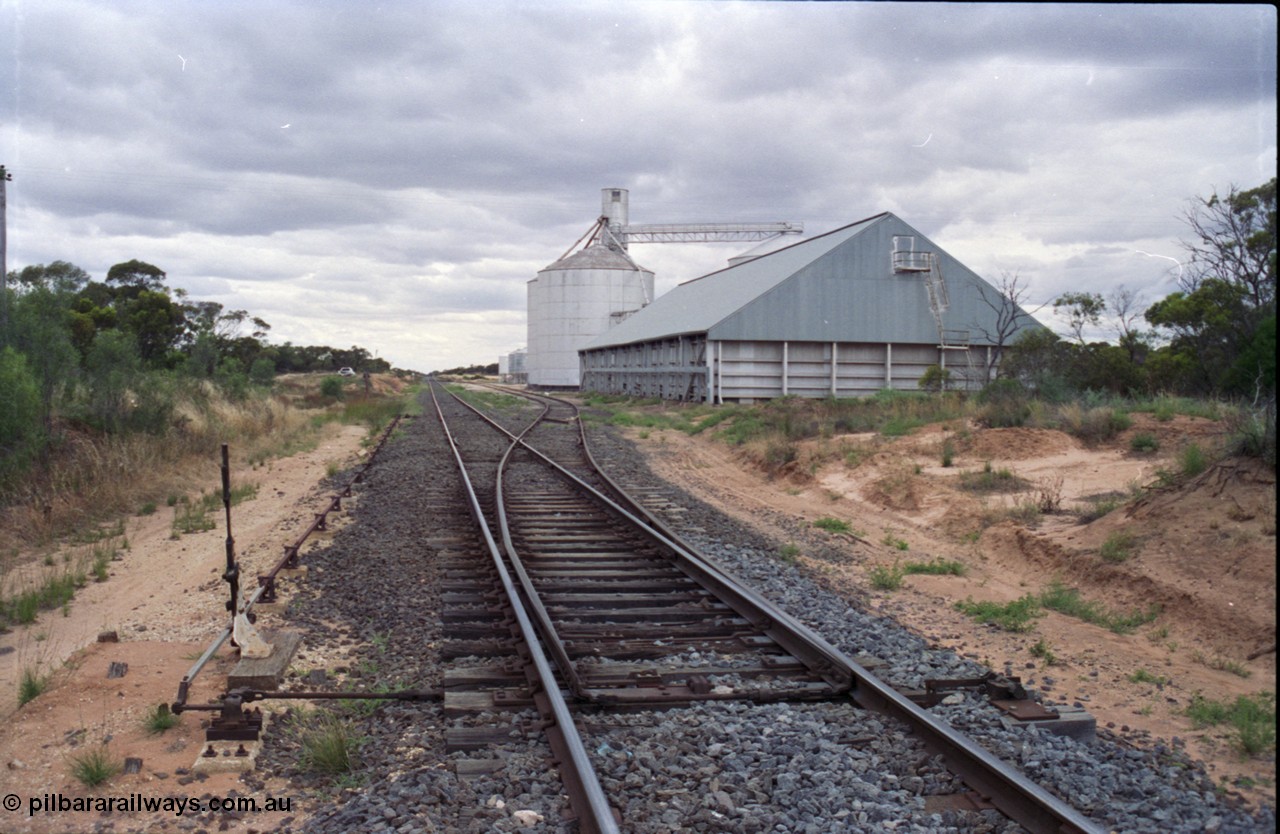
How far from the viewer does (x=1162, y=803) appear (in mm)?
4406

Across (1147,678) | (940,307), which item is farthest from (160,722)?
(940,307)

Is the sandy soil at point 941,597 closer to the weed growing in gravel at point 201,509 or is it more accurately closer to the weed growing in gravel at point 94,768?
the weed growing in gravel at point 94,768

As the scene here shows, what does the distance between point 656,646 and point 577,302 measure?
6152 cm

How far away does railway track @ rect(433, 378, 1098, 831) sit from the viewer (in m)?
4.52

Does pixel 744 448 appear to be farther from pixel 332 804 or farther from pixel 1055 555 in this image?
pixel 332 804

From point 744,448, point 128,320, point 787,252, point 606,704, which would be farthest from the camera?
point 787,252

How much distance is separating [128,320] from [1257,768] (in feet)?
139

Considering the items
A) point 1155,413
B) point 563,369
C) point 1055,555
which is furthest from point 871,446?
point 563,369

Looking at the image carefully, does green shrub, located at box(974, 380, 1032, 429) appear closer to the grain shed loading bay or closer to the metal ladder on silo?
the grain shed loading bay

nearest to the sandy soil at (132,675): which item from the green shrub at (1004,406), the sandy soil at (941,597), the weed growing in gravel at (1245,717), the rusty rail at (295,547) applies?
the sandy soil at (941,597)

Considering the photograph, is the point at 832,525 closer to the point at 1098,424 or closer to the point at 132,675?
the point at 1098,424

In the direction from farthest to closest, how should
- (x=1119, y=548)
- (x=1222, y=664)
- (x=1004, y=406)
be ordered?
(x=1004, y=406) < (x=1119, y=548) < (x=1222, y=664)

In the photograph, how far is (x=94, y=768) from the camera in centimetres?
469

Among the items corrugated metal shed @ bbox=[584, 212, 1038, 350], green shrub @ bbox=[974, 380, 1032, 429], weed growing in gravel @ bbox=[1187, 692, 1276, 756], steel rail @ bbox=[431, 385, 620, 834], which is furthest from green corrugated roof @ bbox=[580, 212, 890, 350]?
weed growing in gravel @ bbox=[1187, 692, 1276, 756]
